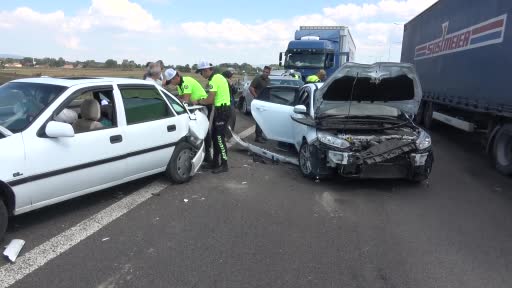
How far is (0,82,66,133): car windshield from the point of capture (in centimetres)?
421

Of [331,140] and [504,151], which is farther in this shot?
[504,151]

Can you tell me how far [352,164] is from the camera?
607 cm

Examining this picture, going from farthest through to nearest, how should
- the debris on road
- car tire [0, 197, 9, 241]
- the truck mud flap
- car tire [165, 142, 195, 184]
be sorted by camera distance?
the truck mud flap
car tire [165, 142, 195, 184]
car tire [0, 197, 9, 241]
the debris on road

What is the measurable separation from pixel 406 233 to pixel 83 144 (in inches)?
140

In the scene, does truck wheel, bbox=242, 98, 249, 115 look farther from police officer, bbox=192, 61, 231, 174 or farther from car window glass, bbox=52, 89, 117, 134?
car window glass, bbox=52, 89, 117, 134

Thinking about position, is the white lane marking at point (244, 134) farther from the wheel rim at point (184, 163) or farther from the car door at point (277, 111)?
→ the wheel rim at point (184, 163)

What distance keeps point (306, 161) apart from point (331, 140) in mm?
671

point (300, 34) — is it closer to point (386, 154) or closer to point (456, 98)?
point (456, 98)

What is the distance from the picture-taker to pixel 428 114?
43.4 ft

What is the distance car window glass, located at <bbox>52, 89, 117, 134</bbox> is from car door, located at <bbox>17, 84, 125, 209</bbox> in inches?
0.4

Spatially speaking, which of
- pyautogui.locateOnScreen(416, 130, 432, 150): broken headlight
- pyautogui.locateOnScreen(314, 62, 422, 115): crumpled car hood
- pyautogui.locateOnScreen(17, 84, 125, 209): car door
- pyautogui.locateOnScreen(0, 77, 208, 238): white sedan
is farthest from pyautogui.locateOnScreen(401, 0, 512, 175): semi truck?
pyautogui.locateOnScreen(17, 84, 125, 209): car door

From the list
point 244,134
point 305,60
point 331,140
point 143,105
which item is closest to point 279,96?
point 244,134

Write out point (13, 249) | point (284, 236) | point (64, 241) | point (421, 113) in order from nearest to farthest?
point (13, 249), point (64, 241), point (284, 236), point (421, 113)

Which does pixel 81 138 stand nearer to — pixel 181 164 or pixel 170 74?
pixel 181 164
